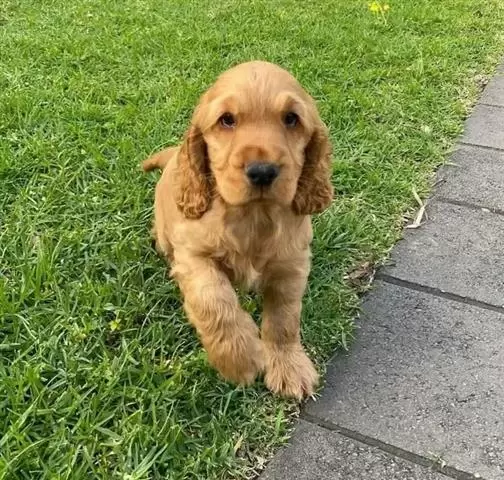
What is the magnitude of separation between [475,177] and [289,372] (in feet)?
6.42

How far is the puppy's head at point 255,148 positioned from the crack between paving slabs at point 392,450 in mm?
693

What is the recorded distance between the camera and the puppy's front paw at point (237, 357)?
2.39 m

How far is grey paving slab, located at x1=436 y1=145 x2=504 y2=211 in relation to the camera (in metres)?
3.79

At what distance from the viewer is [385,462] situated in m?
2.30

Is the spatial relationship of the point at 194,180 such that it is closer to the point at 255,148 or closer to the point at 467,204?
the point at 255,148

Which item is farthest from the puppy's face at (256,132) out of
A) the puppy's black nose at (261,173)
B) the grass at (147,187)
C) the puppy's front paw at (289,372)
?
the grass at (147,187)

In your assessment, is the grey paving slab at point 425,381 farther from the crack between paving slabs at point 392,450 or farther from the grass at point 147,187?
the grass at point 147,187

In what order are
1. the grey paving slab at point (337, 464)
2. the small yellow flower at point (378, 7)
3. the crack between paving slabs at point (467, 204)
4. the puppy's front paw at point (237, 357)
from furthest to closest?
the small yellow flower at point (378, 7) → the crack between paving slabs at point (467, 204) → the puppy's front paw at point (237, 357) → the grey paving slab at point (337, 464)

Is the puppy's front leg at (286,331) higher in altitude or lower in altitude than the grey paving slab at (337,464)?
higher

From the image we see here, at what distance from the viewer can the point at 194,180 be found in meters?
2.49

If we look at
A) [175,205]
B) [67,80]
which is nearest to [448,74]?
[67,80]

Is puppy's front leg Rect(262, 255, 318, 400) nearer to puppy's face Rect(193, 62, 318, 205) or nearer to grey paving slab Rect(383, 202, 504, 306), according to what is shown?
puppy's face Rect(193, 62, 318, 205)

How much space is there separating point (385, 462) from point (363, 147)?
2095mm

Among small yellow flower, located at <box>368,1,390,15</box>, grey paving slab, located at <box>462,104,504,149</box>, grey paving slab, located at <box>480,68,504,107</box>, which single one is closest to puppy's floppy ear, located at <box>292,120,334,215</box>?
grey paving slab, located at <box>462,104,504,149</box>
